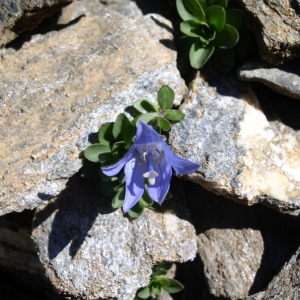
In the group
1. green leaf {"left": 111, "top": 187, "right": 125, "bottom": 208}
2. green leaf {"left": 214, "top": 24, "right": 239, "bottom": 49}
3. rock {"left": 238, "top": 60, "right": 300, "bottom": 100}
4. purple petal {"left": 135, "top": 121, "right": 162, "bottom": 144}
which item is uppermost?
purple petal {"left": 135, "top": 121, "right": 162, "bottom": 144}

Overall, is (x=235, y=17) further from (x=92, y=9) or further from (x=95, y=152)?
(x=95, y=152)

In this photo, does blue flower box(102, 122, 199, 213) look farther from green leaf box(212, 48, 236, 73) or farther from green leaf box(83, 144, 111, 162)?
green leaf box(212, 48, 236, 73)

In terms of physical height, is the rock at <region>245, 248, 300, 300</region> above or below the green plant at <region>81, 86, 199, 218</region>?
below

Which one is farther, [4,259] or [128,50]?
[4,259]

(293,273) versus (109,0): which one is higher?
(109,0)

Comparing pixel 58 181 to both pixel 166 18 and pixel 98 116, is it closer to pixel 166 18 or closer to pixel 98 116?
pixel 98 116

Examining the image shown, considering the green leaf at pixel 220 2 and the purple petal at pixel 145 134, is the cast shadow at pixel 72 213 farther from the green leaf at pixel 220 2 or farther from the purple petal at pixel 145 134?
the green leaf at pixel 220 2

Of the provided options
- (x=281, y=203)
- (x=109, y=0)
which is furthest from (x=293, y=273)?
(x=109, y=0)

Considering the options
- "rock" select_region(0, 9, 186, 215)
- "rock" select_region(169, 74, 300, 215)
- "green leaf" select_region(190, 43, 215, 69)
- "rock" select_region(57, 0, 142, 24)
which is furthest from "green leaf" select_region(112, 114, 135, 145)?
"rock" select_region(57, 0, 142, 24)
